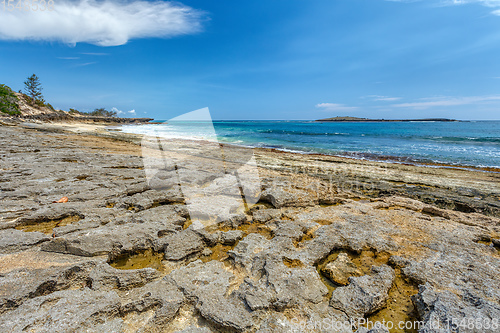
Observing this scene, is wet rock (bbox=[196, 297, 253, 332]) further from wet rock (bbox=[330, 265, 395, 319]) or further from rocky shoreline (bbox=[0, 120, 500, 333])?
wet rock (bbox=[330, 265, 395, 319])

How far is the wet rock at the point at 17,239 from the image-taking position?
2.92m

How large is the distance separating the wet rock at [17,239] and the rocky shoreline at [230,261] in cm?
2

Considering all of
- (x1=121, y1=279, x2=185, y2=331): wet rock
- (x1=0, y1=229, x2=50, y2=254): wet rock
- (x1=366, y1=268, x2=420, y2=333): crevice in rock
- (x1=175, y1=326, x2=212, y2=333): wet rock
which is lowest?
(x1=366, y1=268, x2=420, y2=333): crevice in rock

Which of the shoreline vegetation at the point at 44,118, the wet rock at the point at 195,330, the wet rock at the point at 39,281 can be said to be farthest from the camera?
the shoreline vegetation at the point at 44,118

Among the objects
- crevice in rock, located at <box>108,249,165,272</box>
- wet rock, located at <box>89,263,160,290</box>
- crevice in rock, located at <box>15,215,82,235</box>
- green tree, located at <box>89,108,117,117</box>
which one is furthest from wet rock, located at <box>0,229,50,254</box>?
green tree, located at <box>89,108,117,117</box>

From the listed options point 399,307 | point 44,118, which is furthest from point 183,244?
point 44,118

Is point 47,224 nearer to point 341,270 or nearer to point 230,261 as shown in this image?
point 230,261

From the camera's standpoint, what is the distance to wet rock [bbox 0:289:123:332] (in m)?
1.87

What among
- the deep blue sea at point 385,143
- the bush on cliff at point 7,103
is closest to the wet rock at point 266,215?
the deep blue sea at point 385,143

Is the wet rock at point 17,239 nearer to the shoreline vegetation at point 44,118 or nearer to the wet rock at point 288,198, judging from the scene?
the wet rock at point 288,198

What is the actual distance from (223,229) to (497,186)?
35.3 feet

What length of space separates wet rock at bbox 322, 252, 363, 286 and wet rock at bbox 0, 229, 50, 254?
416cm

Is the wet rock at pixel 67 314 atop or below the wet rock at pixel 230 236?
atop

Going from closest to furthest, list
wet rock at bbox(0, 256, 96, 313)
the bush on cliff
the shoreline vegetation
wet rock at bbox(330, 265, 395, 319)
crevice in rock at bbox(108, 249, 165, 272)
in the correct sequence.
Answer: wet rock at bbox(0, 256, 96, 313)
wet rock at bbox(330, 265, 395, 319)
crevice in rock at bbox(108, 249, 165, 272)
the shoreline vegetation
the bush on cliff
